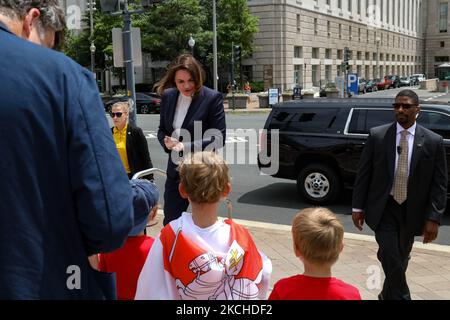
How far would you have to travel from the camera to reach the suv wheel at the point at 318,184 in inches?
361

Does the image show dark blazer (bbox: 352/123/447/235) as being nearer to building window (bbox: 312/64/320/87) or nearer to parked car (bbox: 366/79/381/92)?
building window (bbox: 312/64/320/87)

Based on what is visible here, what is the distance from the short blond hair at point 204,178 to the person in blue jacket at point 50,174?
2.70 ft

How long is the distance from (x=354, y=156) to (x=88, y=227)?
25.5 ft

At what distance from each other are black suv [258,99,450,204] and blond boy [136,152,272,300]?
6681 mm

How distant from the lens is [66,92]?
1.65 m

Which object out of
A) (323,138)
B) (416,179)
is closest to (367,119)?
(323,138)

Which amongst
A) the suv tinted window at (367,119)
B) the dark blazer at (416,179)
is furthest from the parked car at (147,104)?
the dark blazer at (416,179)

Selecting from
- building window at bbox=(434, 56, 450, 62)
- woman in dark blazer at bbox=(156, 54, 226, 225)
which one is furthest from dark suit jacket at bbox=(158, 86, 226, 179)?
Answer: building window at bbox=(434, 56, 450, 62)

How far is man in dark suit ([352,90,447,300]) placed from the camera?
4.25 meters

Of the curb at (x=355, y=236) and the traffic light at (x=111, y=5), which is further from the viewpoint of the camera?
the traffic light at (x=111, y=5)

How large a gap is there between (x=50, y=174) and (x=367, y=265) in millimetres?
4782

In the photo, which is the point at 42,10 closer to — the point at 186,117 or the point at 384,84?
the point at 186,117

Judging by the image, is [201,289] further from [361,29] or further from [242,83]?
[361,29]

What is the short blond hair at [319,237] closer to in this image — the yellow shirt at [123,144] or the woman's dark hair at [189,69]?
the woman's dark hair at [189,69]
